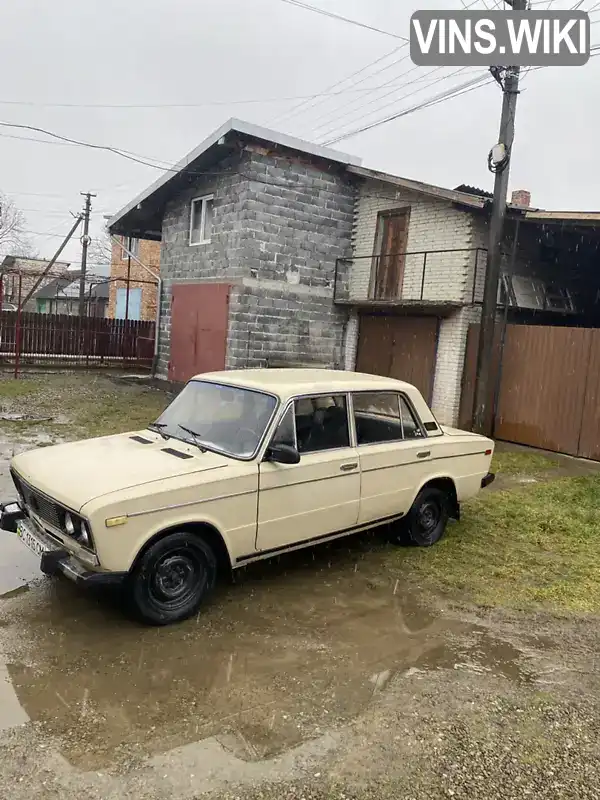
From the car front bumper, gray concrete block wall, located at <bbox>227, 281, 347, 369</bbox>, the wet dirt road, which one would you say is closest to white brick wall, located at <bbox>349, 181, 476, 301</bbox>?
gray concrete block wall, located at <bbox>227, 281, 347, 369</bbox>

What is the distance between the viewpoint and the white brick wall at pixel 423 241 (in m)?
12.1

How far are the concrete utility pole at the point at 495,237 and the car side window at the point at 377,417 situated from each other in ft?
19.2

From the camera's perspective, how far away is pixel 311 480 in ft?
15.0

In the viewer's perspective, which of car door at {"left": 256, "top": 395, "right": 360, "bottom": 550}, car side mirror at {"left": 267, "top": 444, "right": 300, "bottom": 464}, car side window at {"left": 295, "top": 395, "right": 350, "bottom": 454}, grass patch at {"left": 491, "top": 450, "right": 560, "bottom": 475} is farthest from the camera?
grass patch at {"left": 491, "top": 450, "right": 560, "bottom": 475}

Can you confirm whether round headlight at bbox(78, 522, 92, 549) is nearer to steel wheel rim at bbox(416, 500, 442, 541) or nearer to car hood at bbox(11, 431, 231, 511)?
car hood at bbox(11, 431, 231, 511)

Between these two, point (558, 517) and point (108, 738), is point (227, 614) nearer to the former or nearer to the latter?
point (108, 738)

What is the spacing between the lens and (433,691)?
11.3 ft

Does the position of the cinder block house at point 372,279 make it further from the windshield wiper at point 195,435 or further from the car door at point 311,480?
the windshield wiper at point 195,435

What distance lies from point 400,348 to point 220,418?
9371 millimetres

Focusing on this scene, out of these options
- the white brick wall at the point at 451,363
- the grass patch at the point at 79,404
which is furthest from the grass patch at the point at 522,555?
the grass patch at the point at 79,404

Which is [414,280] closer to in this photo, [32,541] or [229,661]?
[32,541]

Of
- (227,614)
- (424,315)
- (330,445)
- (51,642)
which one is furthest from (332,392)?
(424,315)

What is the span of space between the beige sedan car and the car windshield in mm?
11

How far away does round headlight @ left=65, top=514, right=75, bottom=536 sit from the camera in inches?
147
